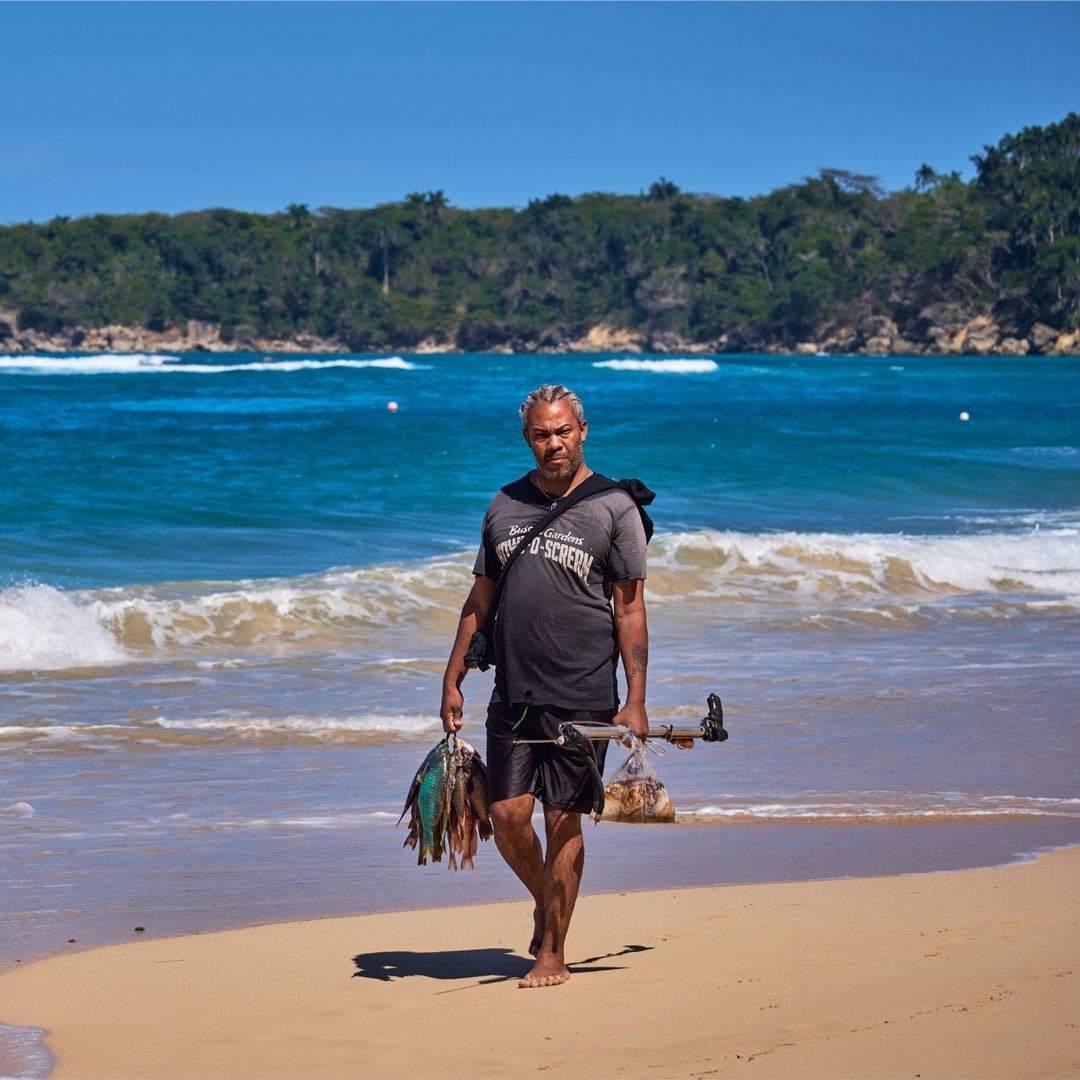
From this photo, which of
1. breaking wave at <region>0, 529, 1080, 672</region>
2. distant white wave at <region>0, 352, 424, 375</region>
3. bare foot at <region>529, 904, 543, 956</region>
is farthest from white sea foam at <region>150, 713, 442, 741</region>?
distant white wave at <region>0, 352, 424, 375</region>

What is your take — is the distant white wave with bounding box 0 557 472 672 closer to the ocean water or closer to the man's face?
the ocean water

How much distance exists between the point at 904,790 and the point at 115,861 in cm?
333

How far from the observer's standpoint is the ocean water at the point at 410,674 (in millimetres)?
5824

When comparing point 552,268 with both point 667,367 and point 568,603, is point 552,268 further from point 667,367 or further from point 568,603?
point 568,603

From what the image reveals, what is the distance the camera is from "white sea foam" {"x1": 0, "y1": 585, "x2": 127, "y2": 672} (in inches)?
409

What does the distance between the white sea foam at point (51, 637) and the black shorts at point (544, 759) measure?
662cm

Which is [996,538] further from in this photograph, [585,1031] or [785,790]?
[585,1031]

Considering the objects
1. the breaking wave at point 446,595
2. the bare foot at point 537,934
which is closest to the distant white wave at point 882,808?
the bare foot at point 537,934

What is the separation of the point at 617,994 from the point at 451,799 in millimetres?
720

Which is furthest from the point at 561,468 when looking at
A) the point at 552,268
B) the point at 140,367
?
the point at 552,268

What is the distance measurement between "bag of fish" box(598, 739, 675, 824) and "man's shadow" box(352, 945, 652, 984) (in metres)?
0.43

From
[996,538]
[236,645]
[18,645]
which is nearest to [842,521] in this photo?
[996,538]

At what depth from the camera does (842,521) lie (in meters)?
20.2

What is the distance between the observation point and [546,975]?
4.21 m
